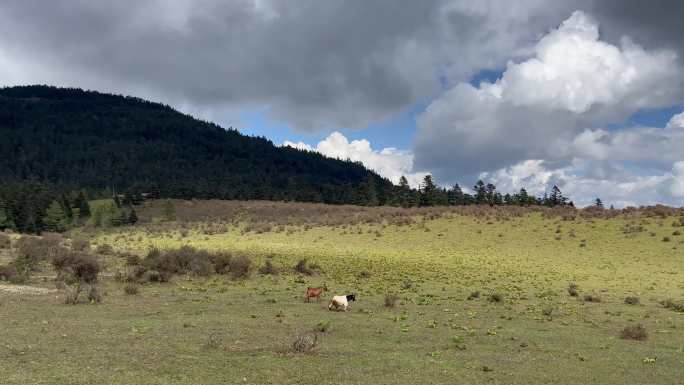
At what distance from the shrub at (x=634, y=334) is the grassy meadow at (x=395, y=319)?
5 centimetres

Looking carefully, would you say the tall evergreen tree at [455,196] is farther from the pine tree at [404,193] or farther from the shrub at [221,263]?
the shrub at [221,263]

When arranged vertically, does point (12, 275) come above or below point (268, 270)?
above

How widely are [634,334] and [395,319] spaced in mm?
8698

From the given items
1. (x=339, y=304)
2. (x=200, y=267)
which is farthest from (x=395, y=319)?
(x=200, y=267)

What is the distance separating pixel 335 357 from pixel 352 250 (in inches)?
1455

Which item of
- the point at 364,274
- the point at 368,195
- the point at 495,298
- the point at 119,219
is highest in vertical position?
the point at 368,195

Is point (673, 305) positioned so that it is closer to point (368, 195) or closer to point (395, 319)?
point (395, 319)

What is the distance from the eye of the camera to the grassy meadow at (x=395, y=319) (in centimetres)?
1380

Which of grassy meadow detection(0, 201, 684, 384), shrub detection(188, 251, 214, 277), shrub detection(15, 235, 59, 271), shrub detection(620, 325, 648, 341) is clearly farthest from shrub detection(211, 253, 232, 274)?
shrub detection(620, 325, 648, 341)

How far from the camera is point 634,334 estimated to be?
19234 mm

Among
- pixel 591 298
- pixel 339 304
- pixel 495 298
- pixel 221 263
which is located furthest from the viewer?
pixel 221 263

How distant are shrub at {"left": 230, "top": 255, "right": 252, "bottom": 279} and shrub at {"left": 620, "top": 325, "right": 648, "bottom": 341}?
2296cm

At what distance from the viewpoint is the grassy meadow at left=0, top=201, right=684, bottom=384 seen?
13.8m

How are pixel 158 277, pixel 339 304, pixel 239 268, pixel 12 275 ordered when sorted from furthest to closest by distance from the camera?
pixel 239 268 → pixel 158 277 → pixel 12 275 → pixel 339 304
